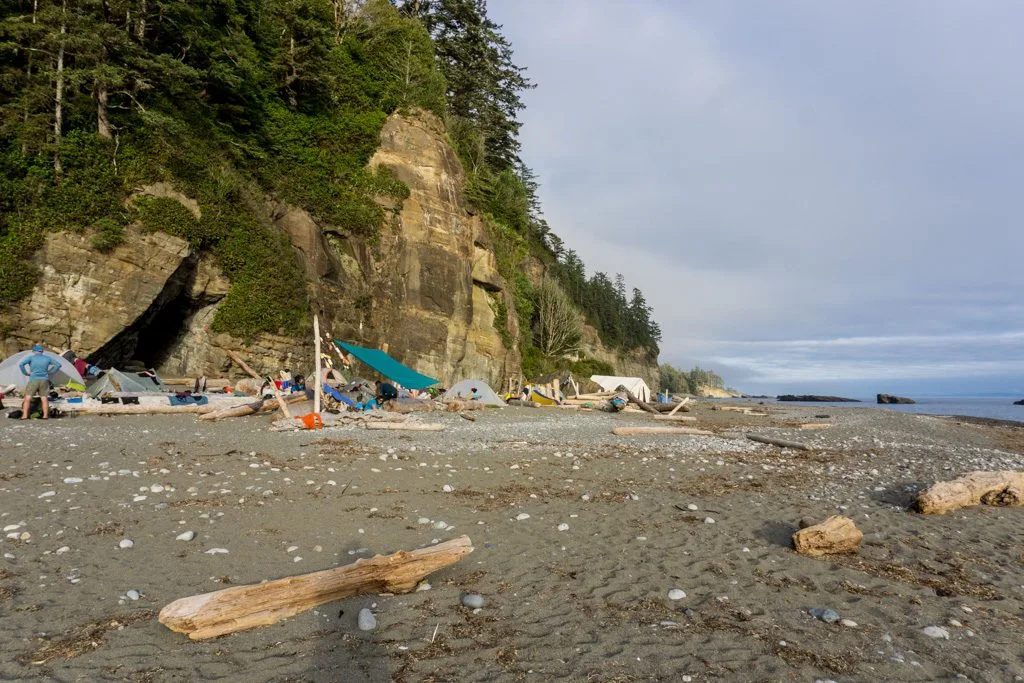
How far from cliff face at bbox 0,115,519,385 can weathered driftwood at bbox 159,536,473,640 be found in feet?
67.8

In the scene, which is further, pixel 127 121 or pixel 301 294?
pixel 301 294

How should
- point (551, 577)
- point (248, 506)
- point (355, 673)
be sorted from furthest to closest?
point (248, 506) → point (551, 577) → point (355, 673)

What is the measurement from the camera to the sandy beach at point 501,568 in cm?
341

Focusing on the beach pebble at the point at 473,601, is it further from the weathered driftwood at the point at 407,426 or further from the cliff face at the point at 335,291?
the cliff face at the point at 335,291

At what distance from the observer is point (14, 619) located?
12.0 ft

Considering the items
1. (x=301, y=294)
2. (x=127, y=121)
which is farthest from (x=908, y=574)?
(x=127, y=121)

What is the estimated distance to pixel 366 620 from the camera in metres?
3.85

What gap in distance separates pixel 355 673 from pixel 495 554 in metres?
2.25

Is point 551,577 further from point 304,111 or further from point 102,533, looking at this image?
point 304,111

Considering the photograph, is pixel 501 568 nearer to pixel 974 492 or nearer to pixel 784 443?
pixel 974 492

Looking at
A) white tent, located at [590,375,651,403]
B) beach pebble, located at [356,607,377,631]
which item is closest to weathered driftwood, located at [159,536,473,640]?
beach pebble, located at [356,607,377,631]

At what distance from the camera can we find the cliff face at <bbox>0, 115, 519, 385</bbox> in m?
19.1

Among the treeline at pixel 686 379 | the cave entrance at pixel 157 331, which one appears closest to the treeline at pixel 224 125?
the cave entrance at pixel 157 331

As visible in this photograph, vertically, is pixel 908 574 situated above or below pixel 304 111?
below
